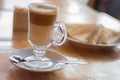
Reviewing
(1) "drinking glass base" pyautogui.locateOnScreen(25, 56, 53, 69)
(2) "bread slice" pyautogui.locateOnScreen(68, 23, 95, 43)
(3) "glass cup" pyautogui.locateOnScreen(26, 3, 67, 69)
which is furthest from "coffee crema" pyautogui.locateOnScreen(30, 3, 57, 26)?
(2) "bread slice" pyautogui.locateOnScreen(68, 23, 95, 43)

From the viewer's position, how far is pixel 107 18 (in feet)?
5.44

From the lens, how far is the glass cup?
0.85 metres

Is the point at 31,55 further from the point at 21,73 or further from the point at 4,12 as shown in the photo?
the point at 4,12

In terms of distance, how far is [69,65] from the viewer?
90 cm

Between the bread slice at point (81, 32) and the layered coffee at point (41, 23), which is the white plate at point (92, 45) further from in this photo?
the layered coffee at point (41, 23)

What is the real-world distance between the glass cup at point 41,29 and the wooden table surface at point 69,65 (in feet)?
0.16

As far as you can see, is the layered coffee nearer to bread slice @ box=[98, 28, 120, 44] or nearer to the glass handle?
the glass handle

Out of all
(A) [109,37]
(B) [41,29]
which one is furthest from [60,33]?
(A) [109,37]

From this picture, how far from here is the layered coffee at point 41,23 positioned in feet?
2.78

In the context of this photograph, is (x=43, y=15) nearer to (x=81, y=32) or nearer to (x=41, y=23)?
(x=41, y=23)

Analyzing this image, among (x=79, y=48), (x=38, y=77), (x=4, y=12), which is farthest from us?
(x=4, y=12)

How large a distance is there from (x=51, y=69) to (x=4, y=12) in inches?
27.8

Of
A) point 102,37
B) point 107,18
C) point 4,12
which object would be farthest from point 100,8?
point 102,37

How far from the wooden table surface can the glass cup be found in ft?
0.16
